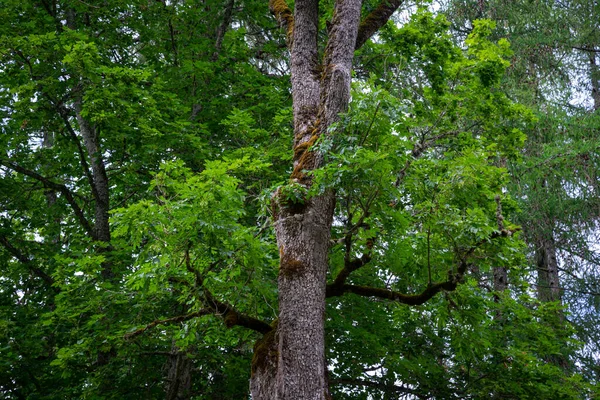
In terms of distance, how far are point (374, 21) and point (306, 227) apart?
299cm

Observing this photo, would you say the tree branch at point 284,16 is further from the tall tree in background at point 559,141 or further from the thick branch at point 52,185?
the tall tree in background at point 559,141

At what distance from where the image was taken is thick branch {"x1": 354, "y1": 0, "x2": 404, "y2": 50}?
6926 mm

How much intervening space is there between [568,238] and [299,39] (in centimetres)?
1057

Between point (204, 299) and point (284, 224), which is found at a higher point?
point (284, 224)

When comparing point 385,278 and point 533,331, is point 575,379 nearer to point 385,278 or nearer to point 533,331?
point 533,331

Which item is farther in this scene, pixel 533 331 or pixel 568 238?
pixel 568 238

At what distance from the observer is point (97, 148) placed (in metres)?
9.37

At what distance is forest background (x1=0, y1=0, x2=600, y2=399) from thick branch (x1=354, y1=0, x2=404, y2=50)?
0.07 feet

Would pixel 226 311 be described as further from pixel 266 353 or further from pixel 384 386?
pixel 384 386

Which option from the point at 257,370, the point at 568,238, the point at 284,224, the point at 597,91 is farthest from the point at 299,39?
the point at 597,91

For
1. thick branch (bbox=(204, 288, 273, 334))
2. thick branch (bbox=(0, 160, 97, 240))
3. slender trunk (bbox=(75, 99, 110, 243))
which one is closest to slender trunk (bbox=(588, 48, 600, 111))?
slender trunk (bbox=(75, 99, 110, 243))

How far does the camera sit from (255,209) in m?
8.71

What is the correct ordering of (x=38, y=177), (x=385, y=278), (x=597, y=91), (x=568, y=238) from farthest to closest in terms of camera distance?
1. (x=597, y=91)
2. (x=568, y=238)
3. (x=38, y=177)
4. (x=385, y=278)

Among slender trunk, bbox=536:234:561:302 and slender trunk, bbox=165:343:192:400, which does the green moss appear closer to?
slender trunk, bbox=165:343:192:400
